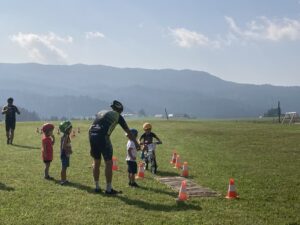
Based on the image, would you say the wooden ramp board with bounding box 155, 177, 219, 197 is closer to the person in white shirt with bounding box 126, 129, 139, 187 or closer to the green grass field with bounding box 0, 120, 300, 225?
the green grass field with bounding box 0, 120, 300, 225

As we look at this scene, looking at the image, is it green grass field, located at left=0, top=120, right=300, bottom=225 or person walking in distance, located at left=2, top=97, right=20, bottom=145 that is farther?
person walking in distance, located at left=2, top=97, right=20, bottom=145

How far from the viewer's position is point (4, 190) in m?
14.0

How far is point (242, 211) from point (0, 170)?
10146mm

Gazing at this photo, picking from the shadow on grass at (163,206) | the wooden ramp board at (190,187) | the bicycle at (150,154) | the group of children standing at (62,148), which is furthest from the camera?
the bicycle at (150,154)

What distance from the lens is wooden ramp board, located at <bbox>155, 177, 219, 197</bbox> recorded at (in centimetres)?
1378

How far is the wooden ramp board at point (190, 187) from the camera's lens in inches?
543

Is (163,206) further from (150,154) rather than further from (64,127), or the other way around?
(150,154)

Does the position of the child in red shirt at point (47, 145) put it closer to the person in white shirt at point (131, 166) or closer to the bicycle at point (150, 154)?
the person in white shirt at point (131, 166)

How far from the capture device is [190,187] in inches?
589

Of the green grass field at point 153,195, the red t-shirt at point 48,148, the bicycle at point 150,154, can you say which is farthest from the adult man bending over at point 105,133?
the bicycle at point 150,154

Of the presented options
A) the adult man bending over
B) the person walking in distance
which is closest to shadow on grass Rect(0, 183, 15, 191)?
the adult man bending over

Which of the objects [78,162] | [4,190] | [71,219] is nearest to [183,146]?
[78,162]

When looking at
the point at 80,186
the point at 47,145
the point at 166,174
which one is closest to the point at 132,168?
the point at 80,186

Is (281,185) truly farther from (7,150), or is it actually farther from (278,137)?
(278,137)
